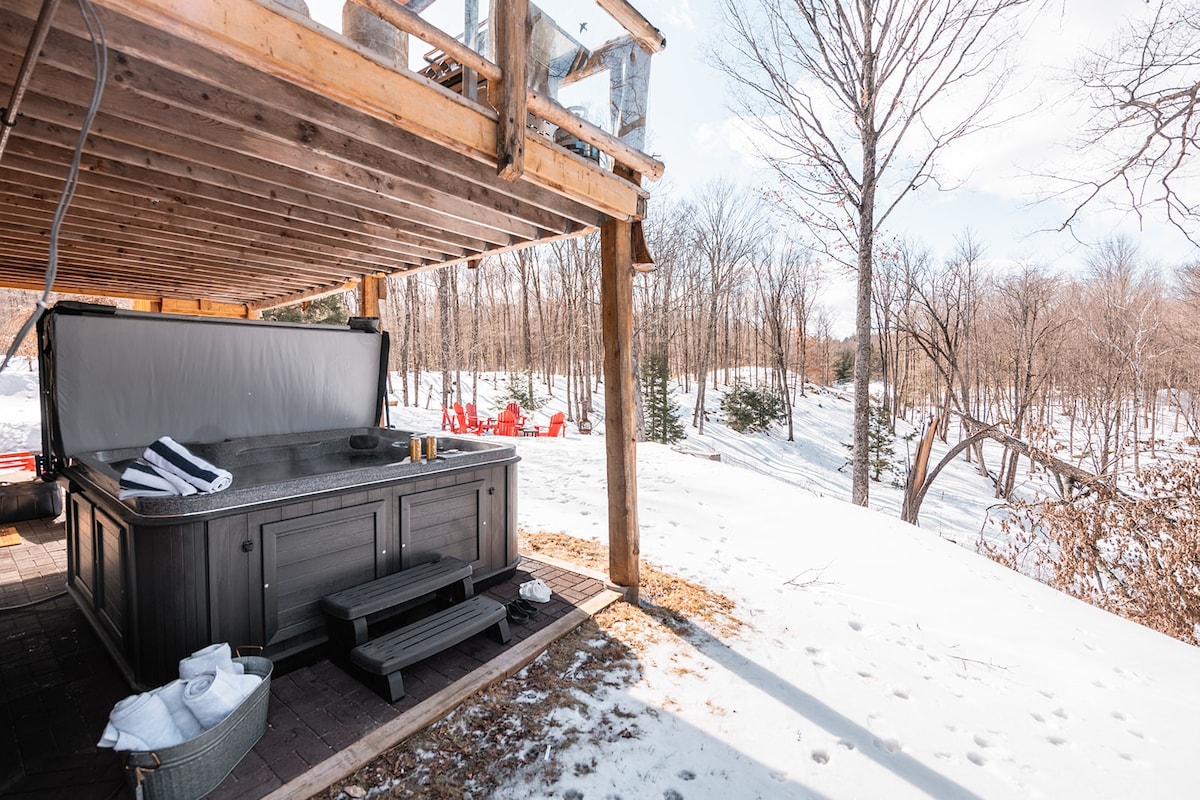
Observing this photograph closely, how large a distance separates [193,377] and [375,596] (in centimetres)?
286

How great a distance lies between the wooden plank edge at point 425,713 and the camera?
195 centimetres

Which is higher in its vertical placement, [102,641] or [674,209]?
[674,209]

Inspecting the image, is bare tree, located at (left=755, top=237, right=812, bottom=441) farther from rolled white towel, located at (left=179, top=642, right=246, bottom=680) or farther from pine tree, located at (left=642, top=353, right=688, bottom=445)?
rolled white towel, located at (left=179, top=642, right=246, bottom=680)

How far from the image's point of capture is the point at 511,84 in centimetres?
250

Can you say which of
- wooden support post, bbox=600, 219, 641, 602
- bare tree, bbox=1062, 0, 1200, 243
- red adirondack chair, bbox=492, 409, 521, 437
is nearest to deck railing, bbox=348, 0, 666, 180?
wooden support post, bbox=600, 219, 641, 602

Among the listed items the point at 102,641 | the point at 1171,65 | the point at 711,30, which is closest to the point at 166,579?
the point at 102,641

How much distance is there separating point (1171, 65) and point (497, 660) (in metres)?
7.39

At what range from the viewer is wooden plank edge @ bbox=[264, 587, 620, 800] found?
1.95 metres

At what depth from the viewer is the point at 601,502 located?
612 cm

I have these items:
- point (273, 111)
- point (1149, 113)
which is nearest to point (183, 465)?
point (273, 111)

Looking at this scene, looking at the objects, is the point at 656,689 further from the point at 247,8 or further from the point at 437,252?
the point at 437,252

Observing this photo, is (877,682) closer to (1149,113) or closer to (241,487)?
(241,487)

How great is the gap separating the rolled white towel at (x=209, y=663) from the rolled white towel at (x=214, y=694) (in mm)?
51

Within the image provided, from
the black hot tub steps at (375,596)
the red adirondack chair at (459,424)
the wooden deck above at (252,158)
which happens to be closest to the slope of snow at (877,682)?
the black hot tub steps at (375,596)
